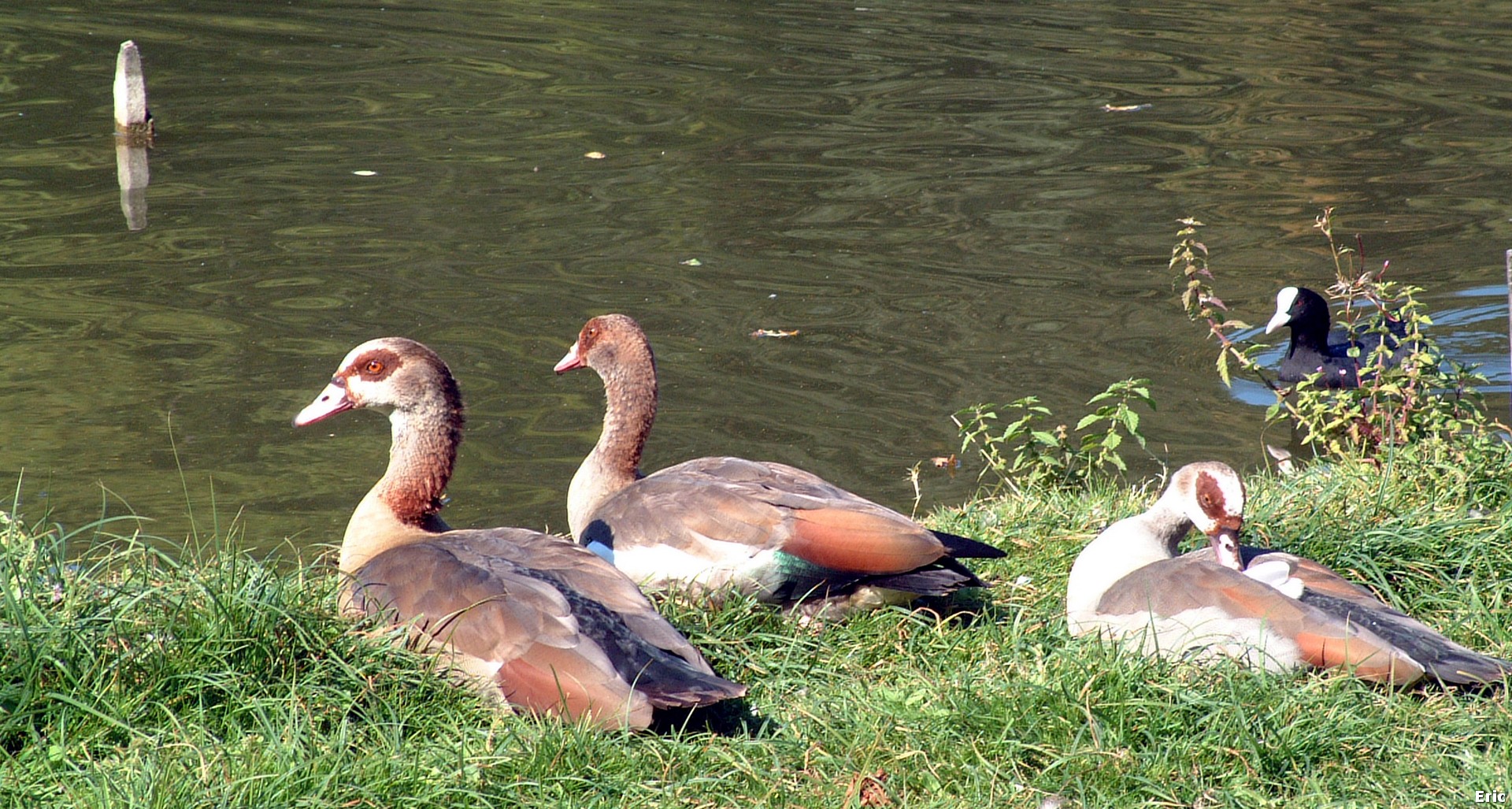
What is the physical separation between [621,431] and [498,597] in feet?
6.85

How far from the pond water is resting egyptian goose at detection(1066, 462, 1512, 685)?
280cm

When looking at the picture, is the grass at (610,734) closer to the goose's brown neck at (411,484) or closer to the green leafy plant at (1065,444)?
the goose's brown neck at (411,484)

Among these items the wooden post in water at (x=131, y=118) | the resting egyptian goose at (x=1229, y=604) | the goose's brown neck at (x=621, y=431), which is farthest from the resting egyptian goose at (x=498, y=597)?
the wooden post in water at (x=131, y=118)

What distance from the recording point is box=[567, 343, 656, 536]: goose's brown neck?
6137 mm

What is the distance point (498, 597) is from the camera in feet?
13.7

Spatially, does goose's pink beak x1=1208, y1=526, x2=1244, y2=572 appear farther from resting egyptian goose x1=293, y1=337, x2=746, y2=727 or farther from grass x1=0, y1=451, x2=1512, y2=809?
resting egyptian goose x1=293, y1=337, x2=746, y2=727

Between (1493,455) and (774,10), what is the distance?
60.6 ft

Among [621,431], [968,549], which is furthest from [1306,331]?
[968,549]

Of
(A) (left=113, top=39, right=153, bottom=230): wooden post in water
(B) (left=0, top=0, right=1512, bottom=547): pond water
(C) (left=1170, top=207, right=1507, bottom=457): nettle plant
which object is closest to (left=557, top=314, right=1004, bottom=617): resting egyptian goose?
(B) (left=0, top=0, right=1512, bottom=547): pond water

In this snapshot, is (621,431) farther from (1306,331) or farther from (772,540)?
(1306,331)

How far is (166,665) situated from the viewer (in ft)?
12.6

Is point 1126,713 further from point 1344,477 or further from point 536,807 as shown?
point 1344,477

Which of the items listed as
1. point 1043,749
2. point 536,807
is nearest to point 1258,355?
point 1043,749

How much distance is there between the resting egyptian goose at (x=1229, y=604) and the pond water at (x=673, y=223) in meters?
2.80
